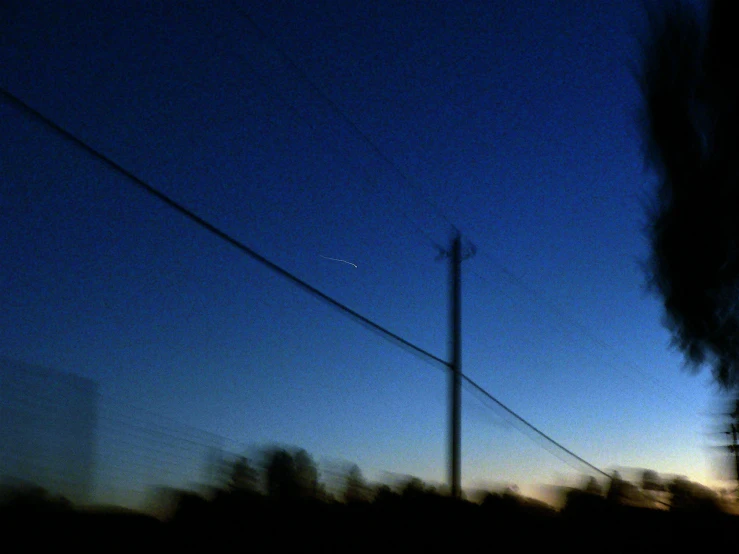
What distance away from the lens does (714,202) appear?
13266 millimetres

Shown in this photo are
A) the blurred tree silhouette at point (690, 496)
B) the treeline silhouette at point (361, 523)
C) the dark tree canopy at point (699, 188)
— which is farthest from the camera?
the blurred tree silhouette at point (690, 496)

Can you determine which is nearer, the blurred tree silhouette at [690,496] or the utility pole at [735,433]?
the utility pole at [735,433]

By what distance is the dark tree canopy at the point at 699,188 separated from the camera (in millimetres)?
13086

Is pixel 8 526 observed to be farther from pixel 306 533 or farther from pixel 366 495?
pixel 366 495

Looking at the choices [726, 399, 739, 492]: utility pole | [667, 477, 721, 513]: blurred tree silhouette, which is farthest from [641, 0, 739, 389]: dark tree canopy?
[667, 477, 721, 513]: blurred tree silhouette

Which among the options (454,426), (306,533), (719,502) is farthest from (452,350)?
(306,533)

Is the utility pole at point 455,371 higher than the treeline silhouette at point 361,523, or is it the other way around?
the utility pole at point 455,371

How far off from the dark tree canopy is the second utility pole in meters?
7.29

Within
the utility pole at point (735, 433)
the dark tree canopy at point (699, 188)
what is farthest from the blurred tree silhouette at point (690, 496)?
the dark tree canopy at point (699, 188)

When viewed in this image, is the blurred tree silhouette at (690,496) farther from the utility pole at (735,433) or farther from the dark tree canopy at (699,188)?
the dark tree canopy at (699,188)

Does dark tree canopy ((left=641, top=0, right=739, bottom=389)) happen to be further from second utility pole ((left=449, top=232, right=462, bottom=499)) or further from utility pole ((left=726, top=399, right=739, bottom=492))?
second utility pole ((left=449, top=232, right=462, bottom=499))

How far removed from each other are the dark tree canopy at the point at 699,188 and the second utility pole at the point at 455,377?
7290mm

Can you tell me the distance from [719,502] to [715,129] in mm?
9816

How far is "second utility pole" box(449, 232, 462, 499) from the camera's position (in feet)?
65.7
